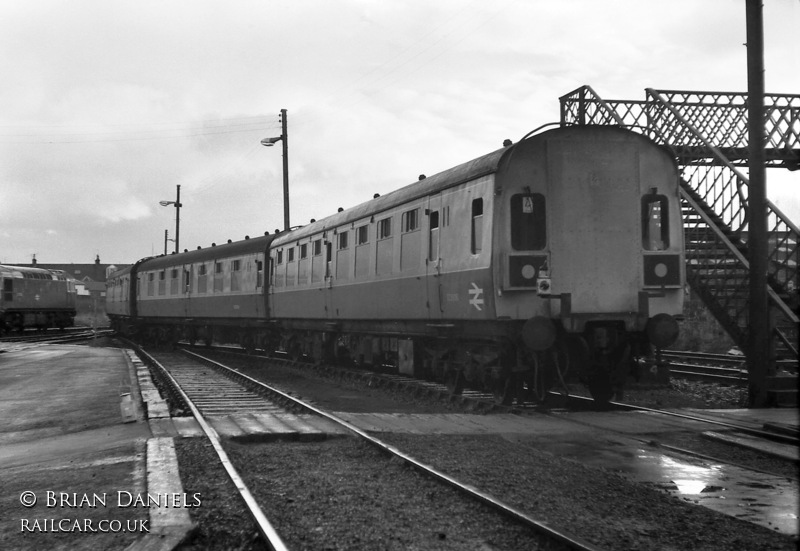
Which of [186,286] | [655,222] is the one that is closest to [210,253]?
[186,286]

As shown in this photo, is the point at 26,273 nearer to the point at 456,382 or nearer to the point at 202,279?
the point at 202,279

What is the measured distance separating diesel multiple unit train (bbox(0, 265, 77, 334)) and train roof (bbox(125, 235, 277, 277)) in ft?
36.1

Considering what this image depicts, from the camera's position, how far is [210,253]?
27.7 m

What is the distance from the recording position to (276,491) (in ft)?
21.1

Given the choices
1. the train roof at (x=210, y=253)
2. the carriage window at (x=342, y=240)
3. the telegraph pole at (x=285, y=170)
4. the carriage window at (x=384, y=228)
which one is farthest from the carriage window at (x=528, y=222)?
the telegraph pole at (x=285, y=170)

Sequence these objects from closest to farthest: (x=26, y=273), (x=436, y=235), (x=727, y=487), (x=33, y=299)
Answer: (x=727, y=487), (x=436, y=235), (x=26, y=273), (x=33, y=299)

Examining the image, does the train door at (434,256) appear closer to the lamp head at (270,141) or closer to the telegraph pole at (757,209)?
the telegraph pole at (757,209)

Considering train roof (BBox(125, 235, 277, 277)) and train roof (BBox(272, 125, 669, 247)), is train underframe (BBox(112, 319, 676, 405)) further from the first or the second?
train roof (BBox(125, 235, 277, 277))

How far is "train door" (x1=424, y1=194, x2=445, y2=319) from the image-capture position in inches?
483

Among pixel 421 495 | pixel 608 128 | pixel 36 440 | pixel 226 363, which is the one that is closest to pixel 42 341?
pixel 226 363

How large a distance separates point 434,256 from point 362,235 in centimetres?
360

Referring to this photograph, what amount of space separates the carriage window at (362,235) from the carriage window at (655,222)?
5883 millimetres

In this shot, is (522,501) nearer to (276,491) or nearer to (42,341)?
(276,491)

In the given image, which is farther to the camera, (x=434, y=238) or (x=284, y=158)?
(x=284, y=158)
